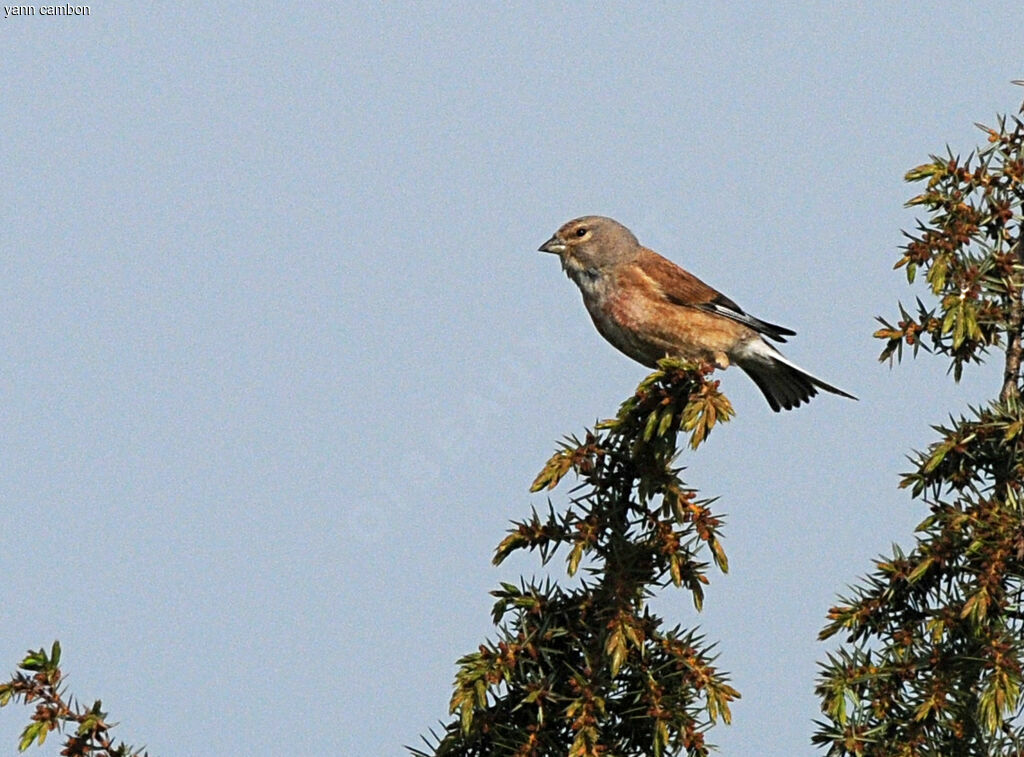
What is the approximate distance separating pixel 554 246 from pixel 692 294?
0.96 metres

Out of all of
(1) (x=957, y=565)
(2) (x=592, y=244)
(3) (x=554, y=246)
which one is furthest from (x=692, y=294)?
(1) (x=957, y=565)

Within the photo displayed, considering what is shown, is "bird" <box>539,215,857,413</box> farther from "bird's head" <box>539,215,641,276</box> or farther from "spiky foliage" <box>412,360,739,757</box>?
"spiky foliage" <box>412,360,739,757</box>

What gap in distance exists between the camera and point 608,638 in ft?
13.5

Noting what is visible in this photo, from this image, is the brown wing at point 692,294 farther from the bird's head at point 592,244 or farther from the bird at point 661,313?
the bird's head at point 592,244

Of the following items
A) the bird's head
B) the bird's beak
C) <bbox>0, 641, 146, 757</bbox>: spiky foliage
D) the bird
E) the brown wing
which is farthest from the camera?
the bird's beak

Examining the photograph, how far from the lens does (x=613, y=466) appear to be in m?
4.50

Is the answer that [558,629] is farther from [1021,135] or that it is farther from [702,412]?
[1021,135]

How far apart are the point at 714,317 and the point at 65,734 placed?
16.6 ft

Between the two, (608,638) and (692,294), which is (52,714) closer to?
(608,638)

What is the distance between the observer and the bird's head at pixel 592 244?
801 centimetres

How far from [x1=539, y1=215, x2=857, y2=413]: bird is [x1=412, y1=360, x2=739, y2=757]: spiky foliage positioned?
3.17 meters

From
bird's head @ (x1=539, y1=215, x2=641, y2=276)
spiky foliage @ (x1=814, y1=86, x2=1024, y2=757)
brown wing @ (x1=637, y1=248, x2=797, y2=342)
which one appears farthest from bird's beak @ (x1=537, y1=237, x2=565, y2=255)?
spiky foliage @ (x1=814, y1=86, x2=1024, y2=757)

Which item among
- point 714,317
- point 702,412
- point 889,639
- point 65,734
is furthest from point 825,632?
point 714,317

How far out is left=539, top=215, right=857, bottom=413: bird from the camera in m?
7.64
